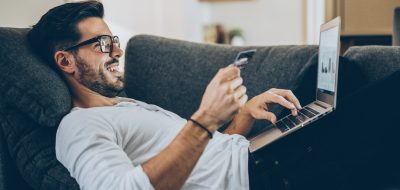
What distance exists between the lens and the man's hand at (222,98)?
714 mm

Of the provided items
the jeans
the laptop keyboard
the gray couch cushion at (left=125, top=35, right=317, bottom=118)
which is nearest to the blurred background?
the gray couch cushion at (left=125, top=35, right=317, bottom=118)

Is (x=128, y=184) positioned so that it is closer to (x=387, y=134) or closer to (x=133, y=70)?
(x=387, y=134)

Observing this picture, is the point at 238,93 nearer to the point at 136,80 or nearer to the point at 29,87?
the point at 29,87

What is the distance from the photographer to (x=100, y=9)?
1.14 meters

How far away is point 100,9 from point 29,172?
41 centimetres

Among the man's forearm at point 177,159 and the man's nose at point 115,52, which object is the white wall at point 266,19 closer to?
the man's nose at point 115,52

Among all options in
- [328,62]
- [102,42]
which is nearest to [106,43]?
[102,42]

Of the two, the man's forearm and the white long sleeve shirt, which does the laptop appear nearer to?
the white long sleeve shirt

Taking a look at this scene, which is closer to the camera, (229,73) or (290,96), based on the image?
(229,73)

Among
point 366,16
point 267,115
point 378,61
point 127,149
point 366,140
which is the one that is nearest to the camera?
point 366,140

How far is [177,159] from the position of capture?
2.49ft

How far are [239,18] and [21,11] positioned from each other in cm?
286

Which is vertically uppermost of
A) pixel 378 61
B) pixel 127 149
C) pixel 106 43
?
pixel 106 43

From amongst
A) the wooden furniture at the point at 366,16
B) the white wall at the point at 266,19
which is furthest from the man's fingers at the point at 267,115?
the white wall at the point at 266,19
